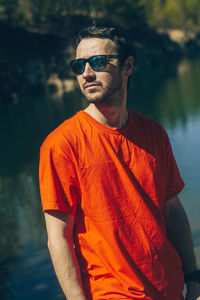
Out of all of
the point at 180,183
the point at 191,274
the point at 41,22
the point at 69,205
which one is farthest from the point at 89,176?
the point at 41,22

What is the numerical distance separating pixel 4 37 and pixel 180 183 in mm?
65253

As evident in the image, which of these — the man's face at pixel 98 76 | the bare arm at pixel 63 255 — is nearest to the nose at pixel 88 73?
the man's face at pixel 98 76

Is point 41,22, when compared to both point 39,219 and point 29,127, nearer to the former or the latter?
point 29,127

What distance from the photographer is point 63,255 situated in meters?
2.22

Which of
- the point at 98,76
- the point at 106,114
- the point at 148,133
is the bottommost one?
the point at 148,133

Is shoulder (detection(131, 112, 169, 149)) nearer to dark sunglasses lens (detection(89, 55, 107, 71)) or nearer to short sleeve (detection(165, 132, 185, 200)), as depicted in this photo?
short sleeve (detection(165, 132, 185, 200))

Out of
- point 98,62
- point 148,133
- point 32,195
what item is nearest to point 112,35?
point 98,62

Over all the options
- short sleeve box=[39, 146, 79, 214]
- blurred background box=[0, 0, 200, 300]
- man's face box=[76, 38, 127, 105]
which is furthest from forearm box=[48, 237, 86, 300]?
blurred background box=[0, 0, 200, 300]

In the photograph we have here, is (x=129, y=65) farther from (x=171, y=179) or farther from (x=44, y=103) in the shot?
(x=44, y=103)

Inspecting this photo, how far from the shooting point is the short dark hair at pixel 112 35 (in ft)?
7.80

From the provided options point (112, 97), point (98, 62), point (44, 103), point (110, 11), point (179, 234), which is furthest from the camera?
point (110, 11)

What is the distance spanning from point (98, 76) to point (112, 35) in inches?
8.3

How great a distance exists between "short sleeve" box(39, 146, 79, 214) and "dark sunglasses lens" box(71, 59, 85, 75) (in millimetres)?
458

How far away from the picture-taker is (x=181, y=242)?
8.68ft
